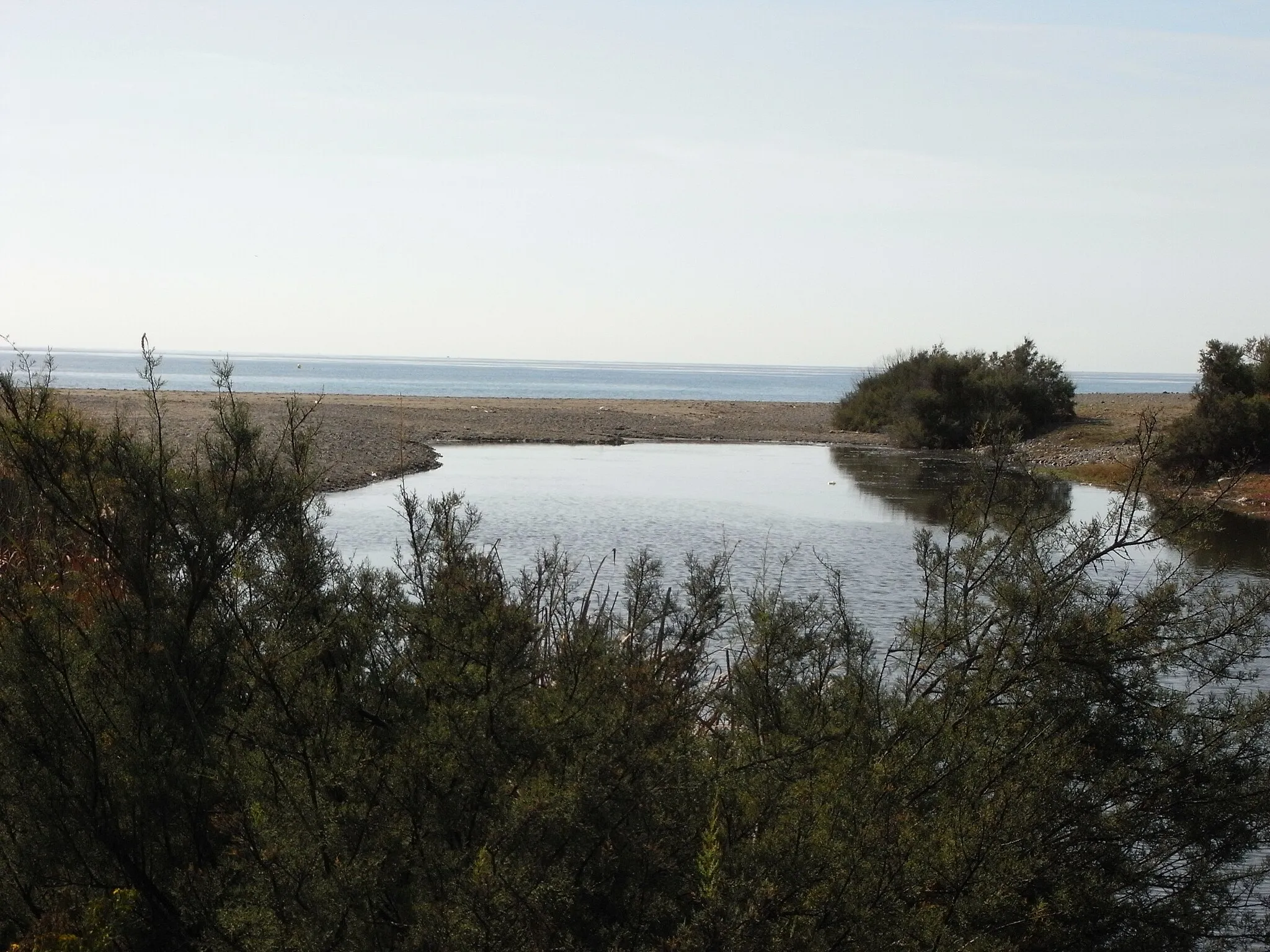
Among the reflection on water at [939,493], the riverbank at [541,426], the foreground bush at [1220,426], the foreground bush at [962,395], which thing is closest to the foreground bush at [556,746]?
the reflection on water at [939,493]

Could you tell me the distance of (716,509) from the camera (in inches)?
1139

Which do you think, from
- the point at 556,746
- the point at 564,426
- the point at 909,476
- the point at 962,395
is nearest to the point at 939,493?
the point at 909,476

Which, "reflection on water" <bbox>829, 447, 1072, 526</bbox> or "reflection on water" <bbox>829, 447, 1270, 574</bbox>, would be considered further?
"reflection on water" <bbox>829, 447, 1072, 526</bbox>

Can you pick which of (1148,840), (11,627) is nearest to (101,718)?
(11,627)

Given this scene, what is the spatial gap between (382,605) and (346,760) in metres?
1.37

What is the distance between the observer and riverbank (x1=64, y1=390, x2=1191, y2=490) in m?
37.2

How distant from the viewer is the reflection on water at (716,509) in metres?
20.7

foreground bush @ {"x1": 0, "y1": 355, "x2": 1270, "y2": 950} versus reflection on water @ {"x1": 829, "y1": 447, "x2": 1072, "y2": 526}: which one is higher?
foreground bush @ {"x1": 0, "y1": 355, "x2": 1270, "y2": 950}

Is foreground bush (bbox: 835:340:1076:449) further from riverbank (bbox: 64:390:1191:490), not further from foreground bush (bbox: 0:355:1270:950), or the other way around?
foreground bush (bbox: 0:355:1270:950)

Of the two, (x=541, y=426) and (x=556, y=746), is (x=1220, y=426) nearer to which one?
(x=541, y=426)

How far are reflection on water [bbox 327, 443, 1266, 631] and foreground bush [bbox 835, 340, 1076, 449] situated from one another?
3.45 meters

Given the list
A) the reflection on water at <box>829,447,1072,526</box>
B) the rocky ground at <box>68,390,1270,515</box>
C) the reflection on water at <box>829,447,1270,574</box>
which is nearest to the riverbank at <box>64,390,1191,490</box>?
the rocky ground at <box>68,390,1270,515</box>

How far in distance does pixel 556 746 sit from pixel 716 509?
24.2 meters

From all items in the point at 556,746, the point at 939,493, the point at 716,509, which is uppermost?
the point at 556,746
